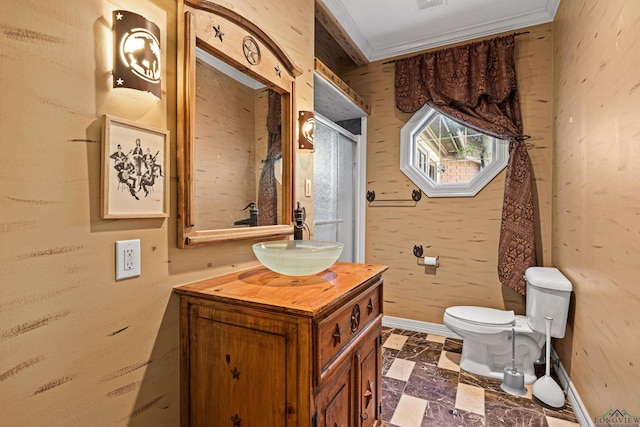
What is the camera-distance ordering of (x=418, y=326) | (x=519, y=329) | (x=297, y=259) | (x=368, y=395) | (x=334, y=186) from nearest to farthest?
1. (x=297, y=259)
2. (x=368, y=395)
3. (x=519, y=329)
4. (x=334, y=186)
5. (x=418, y=326)

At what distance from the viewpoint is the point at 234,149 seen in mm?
1488

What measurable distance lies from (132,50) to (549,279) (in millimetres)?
2559

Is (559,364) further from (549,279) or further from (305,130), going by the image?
(305,130)

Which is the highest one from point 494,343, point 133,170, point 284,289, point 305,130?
point 305,130

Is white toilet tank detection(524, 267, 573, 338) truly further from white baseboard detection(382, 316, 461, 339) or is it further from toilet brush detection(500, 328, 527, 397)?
white baseboard detection(382, 316, 461, 339)

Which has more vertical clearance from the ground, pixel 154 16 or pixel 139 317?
pixel 154 16

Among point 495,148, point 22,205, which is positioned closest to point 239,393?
point 22,205

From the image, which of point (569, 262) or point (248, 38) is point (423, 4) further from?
point (569, 262)

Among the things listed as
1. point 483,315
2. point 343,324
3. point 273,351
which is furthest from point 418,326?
point 273,351

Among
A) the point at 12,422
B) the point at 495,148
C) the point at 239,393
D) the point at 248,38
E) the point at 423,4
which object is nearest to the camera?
the point at 12,422

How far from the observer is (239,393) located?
3.54 ft

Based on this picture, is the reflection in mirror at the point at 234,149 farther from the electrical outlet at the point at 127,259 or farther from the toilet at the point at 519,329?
the toilet at the point at 519,329

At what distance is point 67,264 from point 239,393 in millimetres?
664

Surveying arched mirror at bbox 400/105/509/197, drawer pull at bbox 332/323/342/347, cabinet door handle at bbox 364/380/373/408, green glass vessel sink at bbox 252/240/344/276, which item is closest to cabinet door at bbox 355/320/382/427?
cabinet door handle at bbox 364/380/373/408
